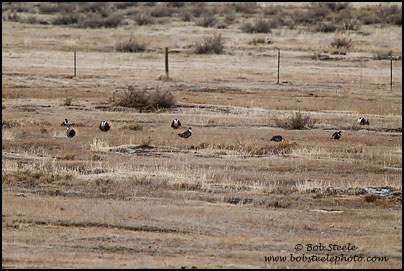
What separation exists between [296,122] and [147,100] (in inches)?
257

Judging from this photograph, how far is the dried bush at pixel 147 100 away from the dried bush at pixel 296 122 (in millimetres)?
5107

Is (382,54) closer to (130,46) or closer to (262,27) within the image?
(262,27)

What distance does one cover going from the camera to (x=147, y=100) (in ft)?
92.6

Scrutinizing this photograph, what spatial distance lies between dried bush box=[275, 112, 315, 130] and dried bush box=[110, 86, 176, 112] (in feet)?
16.8

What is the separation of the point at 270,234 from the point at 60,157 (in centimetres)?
843

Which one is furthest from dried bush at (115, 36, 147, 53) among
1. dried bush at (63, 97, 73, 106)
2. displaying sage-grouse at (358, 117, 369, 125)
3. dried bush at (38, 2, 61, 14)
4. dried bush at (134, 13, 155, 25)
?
dried bush at (38, 2, 61, 14)

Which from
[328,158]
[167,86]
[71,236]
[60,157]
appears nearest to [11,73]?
[167,86]

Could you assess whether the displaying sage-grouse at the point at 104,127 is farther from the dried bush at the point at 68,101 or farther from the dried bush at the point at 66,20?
the dried bush at the point at 66,20

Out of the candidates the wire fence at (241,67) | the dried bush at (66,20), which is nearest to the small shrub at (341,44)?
the wire fence at (241,67)

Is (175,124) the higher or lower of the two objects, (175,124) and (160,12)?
the lower

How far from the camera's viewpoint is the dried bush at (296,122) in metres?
24.2

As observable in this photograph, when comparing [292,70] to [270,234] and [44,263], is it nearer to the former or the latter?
[270,234]

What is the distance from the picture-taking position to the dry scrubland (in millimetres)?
11156

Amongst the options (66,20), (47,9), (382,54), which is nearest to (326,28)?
(382,54)
